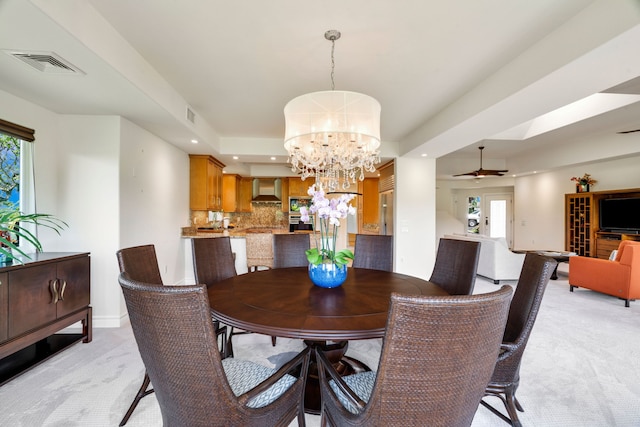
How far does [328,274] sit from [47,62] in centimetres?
242

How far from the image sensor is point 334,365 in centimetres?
212

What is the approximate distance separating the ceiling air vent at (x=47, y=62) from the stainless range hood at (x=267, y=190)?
17.7ft

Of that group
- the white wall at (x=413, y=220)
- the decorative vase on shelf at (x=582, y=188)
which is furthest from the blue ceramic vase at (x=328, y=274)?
the decorative vase on shelf at (x=582, y=188)

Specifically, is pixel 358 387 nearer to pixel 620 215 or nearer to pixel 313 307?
pixel 313 307

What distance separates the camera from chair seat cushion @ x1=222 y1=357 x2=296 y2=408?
1.25 m

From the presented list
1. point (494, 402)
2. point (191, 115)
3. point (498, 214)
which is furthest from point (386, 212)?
point (498, 214)

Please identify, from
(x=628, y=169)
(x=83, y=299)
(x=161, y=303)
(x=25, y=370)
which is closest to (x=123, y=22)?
(x=161, y=303)

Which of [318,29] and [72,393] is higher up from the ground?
[318,29]

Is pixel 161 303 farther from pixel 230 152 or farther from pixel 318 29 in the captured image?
pixel 230 152

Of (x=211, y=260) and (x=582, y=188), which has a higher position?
(x=582, y=188)

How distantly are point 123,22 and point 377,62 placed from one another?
195 cm

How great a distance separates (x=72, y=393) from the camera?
1.92 m

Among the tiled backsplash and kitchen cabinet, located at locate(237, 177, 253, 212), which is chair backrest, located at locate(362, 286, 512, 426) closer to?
the tiled backsplash

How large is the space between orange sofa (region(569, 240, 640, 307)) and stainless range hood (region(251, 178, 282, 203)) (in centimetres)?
603
